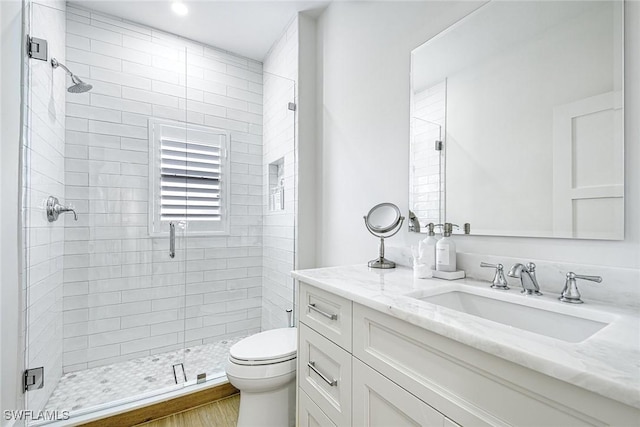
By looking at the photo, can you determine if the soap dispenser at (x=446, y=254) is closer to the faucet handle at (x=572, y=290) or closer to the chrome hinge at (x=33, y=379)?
the faucet handle at (x=572, y=290)

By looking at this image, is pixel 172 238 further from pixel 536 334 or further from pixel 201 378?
pixel 536 334

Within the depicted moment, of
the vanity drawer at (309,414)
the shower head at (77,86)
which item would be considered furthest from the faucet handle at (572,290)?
the shower head at (77,86)

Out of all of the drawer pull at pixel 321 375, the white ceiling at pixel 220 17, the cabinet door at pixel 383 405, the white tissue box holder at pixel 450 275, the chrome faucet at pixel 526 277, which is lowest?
the drawer pull at pixel 321 375

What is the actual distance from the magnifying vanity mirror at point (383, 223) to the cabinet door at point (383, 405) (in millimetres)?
586

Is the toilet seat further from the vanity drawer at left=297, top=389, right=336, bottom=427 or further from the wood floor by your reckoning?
the wood floor

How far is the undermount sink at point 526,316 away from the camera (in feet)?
2.56

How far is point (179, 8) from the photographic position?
2.22m

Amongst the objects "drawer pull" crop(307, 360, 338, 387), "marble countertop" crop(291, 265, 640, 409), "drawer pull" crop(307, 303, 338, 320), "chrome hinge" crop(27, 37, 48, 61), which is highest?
"chrome hinge" crop(27, 37, 48, 61)

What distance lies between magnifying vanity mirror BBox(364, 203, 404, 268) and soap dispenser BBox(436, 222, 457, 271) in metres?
0.27

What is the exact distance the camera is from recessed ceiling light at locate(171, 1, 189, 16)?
2180 mm

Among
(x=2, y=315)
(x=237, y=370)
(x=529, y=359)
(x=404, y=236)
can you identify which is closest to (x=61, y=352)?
(x=2, y=315)

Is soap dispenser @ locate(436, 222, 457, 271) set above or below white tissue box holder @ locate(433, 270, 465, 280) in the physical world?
above

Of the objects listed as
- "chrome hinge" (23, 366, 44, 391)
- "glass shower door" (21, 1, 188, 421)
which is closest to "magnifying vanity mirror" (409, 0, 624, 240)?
"glass shower door" (21, 1, 188, 421)

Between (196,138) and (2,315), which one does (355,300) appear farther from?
(196,138)
